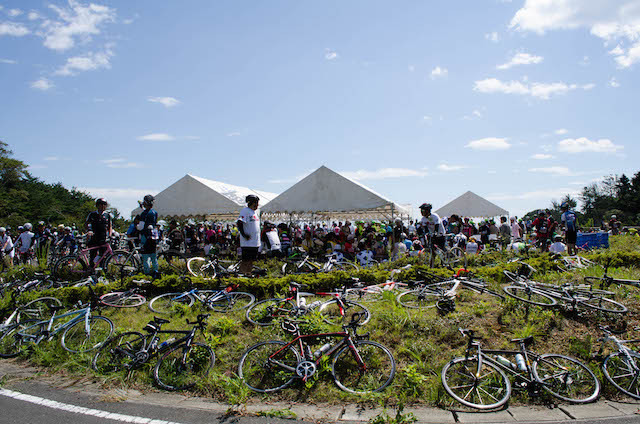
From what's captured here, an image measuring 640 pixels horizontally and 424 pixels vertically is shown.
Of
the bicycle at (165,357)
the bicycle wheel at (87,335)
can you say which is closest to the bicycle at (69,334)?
the bicycle wheel at (87,335)

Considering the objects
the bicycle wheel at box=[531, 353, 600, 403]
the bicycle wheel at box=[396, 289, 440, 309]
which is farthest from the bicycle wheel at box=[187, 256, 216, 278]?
the bicycle wheel at box=[531, 353, 600, 403]

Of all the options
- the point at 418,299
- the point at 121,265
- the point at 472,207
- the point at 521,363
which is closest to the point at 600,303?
the point at 521,363

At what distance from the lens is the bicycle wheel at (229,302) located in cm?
723

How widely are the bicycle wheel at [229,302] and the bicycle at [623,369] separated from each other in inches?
205

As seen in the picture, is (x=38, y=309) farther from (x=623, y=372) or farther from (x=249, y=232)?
(x=623, y=372)

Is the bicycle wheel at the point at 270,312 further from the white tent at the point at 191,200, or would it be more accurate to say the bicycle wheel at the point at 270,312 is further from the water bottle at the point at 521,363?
the white tent at the point at 191,200

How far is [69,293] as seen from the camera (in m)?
7.81

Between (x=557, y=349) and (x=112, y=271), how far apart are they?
8934 millimetres

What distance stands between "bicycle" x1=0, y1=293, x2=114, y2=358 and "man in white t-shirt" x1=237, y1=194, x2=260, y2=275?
3025 mm

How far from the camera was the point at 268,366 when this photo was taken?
16.1 feet

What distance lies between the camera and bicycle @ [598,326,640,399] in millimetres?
4496

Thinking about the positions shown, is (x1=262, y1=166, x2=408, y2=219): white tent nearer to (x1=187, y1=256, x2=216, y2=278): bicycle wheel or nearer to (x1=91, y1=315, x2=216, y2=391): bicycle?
(x1=187, y1=256, x2=216, y2=278): bicycle wheel

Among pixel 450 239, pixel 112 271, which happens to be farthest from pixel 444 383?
pixel 450 239

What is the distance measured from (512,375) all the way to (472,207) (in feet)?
59.2
